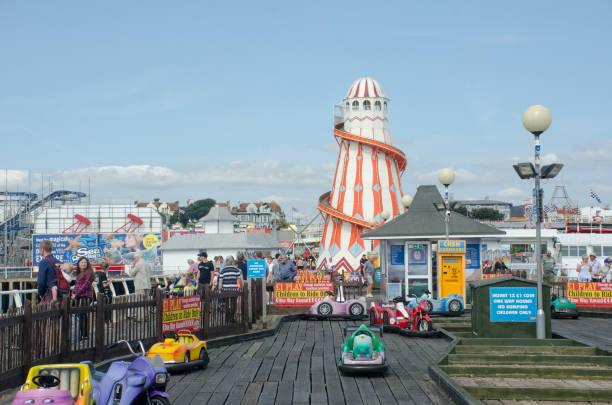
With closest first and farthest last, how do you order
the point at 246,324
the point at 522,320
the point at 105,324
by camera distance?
the point at 105,324
the point at 522,320
the point at 246,324

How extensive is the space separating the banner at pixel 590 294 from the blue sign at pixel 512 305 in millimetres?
10103

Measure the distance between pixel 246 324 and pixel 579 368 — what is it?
8.36m

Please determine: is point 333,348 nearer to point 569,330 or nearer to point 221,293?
point 221,293

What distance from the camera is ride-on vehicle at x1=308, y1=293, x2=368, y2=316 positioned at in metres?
Answer: 20.2

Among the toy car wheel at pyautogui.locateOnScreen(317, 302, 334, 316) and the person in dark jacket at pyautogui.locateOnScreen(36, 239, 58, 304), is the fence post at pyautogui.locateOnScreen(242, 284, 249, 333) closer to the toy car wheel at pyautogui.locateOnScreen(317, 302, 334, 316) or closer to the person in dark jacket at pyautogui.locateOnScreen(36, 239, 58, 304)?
the toy car wheel at pyautogui.locateOnScreen(317, 302, 334, 316)

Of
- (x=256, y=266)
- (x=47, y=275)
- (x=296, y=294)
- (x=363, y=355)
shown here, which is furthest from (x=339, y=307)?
(x=47, y=275)

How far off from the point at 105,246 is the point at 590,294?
57263 millimetres

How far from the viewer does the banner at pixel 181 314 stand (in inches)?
522

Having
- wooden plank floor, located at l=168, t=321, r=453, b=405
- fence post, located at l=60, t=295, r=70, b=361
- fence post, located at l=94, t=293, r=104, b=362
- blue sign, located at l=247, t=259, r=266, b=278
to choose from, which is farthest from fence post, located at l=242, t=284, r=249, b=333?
fence post, located at l=60, t=295, r=70, b=361

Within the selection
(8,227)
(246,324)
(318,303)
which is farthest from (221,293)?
(8,227)

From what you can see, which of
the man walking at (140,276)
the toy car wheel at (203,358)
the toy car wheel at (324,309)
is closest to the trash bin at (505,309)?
the toy car wheel at (203,358)

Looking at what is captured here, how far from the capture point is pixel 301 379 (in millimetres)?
10430

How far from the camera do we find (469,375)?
995 cm

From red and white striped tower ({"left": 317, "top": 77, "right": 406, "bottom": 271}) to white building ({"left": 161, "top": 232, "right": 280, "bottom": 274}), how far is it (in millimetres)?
5604
